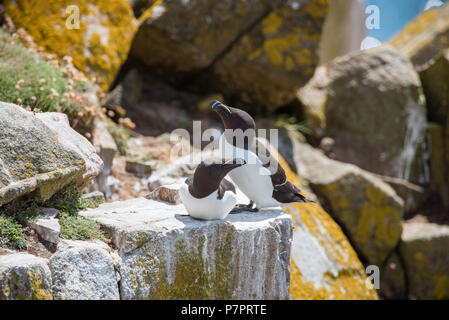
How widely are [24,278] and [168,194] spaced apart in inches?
67.5

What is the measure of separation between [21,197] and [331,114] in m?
7.19

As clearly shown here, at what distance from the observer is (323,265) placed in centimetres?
560

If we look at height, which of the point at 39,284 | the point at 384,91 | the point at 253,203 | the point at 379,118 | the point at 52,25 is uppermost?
the point at 52,25

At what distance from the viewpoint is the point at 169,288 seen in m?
3.28

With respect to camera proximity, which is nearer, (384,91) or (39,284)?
(39,284)

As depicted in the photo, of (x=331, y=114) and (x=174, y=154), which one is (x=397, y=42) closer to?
(x=331, y=114)

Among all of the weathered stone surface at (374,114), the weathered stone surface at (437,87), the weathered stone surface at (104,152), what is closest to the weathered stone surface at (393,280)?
the weathered stone surface at (374,114)

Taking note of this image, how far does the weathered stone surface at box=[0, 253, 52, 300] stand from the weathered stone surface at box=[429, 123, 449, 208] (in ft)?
28.4

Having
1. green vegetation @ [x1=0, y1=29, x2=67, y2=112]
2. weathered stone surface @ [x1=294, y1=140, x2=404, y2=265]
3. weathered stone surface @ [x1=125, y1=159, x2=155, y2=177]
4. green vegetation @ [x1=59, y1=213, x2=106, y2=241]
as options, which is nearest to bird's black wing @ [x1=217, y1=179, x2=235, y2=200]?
green vegetation @ [x1=59, y1=213, x2=106, y2=241]

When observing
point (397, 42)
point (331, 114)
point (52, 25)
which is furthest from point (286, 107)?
point (397, 42)

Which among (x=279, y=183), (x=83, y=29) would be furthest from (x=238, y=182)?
(x=83, y=29)

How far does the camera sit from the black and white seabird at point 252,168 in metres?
3.84

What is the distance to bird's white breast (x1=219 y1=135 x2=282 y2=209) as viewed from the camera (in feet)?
12.6

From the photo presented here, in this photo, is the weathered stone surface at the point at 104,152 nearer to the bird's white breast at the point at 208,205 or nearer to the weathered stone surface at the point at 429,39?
the bird's white breast at the point at 208,205
